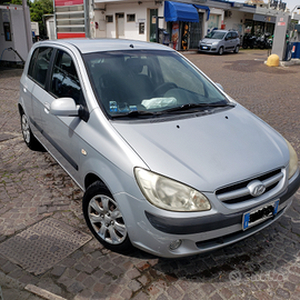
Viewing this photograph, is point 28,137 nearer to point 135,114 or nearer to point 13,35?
point 135,114

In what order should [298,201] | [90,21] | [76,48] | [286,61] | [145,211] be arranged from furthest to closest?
[90,21], [286,61], [298,201], [76,48], [145,211]

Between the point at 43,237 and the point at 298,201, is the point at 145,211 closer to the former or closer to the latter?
the point at 43,237

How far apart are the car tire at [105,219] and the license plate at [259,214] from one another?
0.92 metres

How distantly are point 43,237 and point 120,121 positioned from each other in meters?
1.34

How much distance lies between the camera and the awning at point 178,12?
23.3 m

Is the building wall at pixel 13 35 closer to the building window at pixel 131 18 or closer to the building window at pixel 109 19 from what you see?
the building window at pixel 131 18

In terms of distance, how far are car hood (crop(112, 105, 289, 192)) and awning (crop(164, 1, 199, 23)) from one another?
2251cm

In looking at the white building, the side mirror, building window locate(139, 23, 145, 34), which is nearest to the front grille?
the side mirror

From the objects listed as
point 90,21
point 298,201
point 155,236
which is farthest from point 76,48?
point 90,21

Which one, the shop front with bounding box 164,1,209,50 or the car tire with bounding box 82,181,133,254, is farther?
the shop front with bounding box 164,1,209,50

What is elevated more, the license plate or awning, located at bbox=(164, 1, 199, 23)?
awning, located at bbox=(164, 1, 199, 23)

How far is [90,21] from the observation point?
25.9 m

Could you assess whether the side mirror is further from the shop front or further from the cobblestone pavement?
the shop front

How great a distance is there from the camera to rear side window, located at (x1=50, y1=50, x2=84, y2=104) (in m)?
3.11
